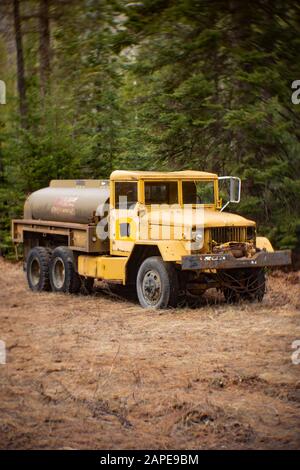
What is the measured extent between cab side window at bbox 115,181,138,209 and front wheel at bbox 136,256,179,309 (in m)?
1.15

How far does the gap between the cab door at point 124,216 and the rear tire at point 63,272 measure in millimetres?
1188

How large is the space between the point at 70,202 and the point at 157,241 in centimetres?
271

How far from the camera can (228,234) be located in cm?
1002

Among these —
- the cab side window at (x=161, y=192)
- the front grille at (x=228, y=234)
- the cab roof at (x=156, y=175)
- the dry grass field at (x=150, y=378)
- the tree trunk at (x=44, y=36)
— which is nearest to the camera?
the tree trunk at (x=44, y=36)

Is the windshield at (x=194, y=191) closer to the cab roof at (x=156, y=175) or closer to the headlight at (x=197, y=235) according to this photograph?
the cab roof at (x=156, y=175)

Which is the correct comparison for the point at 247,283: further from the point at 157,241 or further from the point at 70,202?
the point at 70,202

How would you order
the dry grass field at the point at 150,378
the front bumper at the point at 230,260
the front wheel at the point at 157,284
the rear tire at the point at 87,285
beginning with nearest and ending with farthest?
the dry grass field at the point at 150,378 → the front bumper at the point at 230,260 → the front wheel at the point at 157,284 → the rear tire at the point at 87,285

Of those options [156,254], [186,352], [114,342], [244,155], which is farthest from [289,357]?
[156,254]

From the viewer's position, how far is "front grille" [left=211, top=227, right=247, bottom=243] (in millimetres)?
9914

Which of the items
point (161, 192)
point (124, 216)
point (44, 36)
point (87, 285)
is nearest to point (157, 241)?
point (124, 216)

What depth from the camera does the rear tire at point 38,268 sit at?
39.7 ft

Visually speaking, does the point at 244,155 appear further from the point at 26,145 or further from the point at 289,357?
the point at 26,145

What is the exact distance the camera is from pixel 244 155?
26.5 ft

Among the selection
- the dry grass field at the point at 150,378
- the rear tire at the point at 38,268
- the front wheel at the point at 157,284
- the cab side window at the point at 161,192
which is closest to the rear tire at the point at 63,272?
the rear tire at the point at 38,268
